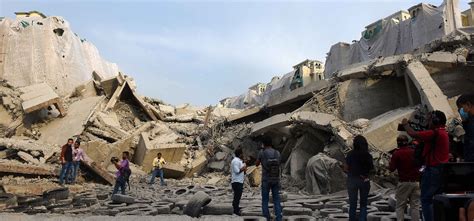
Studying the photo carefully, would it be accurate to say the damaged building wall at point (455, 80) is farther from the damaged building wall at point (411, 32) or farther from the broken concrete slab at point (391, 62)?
the damaged building wall at point (411, 32)

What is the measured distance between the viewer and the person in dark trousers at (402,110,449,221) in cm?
384

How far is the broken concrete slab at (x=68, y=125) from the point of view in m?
15.5

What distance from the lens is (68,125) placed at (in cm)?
1614

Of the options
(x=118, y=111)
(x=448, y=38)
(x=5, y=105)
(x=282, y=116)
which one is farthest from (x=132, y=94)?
(x=448, y=38)

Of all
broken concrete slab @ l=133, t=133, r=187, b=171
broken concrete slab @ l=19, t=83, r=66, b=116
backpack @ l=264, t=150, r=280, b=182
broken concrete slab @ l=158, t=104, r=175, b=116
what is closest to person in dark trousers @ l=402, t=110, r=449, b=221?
backpack @ l=264, t=150, r=280, b=182

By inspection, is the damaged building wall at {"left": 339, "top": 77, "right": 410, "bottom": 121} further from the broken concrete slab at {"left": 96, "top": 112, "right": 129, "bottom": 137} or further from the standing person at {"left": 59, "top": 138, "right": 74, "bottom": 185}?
the broken concrete slab at {"left": 96, "top": 112, "right": 129, "bottom": 137}

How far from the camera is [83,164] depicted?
12.1 meters

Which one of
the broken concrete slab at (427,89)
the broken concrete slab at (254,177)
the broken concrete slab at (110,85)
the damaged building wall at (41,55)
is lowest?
the broken concrete slab at (254,177)

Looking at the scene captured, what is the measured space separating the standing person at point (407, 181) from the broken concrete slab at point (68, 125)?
13.5 m

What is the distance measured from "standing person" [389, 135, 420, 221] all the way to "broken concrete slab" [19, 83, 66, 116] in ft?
48.6

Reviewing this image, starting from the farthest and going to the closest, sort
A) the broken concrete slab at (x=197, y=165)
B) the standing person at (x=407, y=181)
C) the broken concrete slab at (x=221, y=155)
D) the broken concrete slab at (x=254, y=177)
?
the broken concrete slab at (x=221, y=155) < the broken concrete slab at (x=197, y=165) < the broken concrete slab at (x=254, y=177) < the standing person at (x=407, y=181)

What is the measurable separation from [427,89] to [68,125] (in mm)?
13485

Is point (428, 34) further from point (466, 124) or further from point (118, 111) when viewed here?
point (466, 124)

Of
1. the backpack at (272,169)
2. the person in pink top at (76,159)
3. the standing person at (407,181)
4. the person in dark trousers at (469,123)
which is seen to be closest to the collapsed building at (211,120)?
the person in pink top at (76,159)
